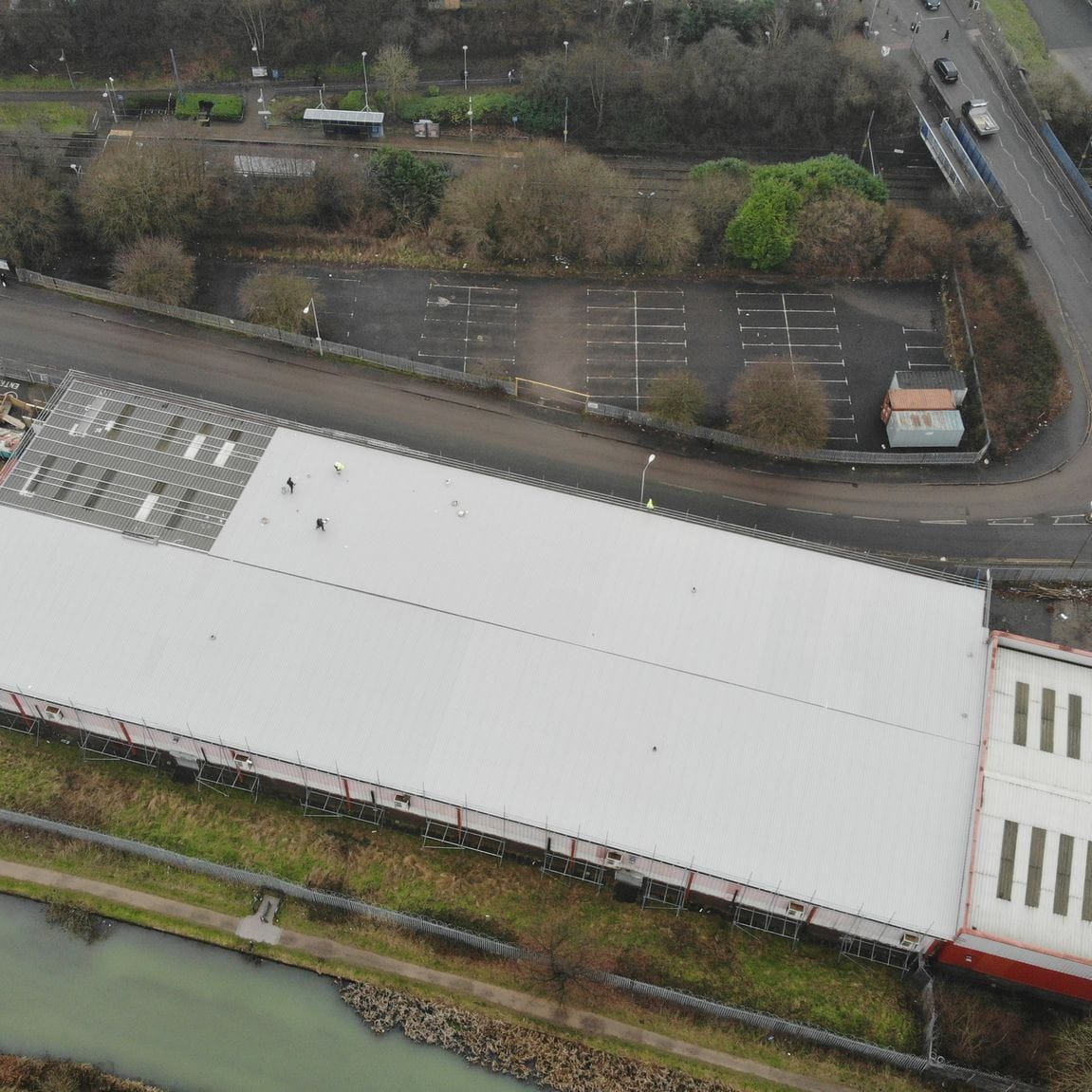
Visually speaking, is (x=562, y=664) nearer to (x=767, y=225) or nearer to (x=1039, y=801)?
(x=1039, y=801)

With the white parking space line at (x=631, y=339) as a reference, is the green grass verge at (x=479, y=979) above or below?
below

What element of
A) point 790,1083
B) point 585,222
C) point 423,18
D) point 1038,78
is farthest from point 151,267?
point 1038,78

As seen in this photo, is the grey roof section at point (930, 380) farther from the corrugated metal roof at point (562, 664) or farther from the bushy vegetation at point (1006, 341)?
the corrugated metal roof at point (562, 664)

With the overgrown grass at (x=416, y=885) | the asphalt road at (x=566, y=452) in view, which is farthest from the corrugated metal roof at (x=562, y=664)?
the asphalt road at (x=566, y=452)

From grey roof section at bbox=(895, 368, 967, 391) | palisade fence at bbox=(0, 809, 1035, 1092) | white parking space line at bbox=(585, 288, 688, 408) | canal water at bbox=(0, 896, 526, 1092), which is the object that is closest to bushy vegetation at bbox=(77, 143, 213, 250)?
white parking space line at bbox=(585, 288, 688, 408)

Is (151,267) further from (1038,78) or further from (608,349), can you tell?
(1038,78)
